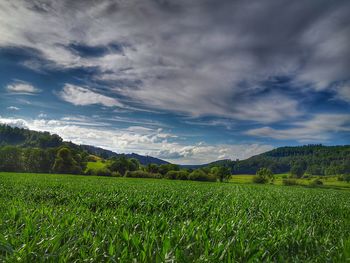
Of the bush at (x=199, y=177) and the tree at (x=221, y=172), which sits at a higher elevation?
the tree at (x=221, y=172)

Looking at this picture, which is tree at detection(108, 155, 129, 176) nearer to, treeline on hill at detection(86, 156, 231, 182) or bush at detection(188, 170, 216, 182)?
treeline on hill at detection(86, 156, 231, 182)

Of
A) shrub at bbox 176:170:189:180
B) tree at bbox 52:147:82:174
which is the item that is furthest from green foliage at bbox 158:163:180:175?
tree at bbox 52:147:82:174

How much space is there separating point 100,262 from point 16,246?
5.04ft

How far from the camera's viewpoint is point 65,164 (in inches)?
4055

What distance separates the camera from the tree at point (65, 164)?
102 meters

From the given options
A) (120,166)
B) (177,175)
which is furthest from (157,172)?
(120,166)

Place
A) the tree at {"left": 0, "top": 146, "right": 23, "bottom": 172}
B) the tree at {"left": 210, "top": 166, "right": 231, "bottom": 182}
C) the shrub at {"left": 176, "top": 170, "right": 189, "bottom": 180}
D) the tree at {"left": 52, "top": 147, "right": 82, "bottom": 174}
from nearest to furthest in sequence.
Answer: the shrub at {"left": 176, "top": 170, "right": 189, "bottom": 180} → the tree at {"left": 52, "top": 147, "right": 82, "bottom": 174} → the tree at {"left": 0, "top": 146, "right": 23, "bottom": 172} → the tree at {"left": 210, "top": 166, "right": 231, "bottom": 182}

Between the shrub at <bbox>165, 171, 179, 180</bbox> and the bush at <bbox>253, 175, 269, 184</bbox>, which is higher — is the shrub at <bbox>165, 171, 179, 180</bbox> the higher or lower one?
the lower one

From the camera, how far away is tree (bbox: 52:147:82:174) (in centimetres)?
10200

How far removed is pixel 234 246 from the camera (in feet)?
16.6

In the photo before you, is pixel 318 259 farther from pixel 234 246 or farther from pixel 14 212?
pixel 14 212

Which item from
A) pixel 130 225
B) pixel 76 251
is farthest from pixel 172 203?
pixel 76 251

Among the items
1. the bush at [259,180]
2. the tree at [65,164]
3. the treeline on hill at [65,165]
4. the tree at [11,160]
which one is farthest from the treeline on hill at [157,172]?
the tree at [11,160]

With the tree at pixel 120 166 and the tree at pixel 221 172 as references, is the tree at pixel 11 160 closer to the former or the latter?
the tree at pixel 120 166
